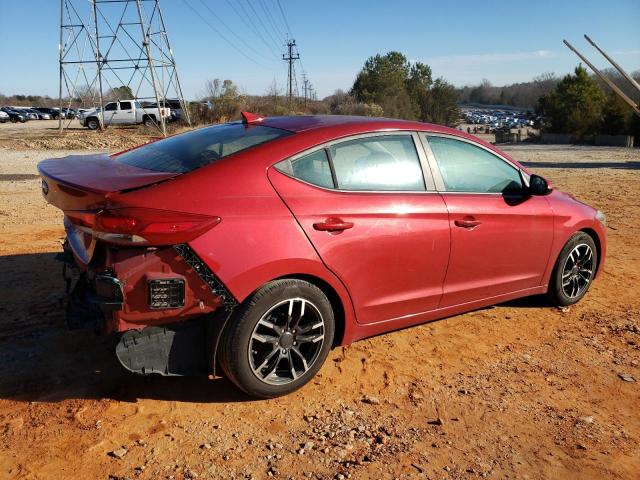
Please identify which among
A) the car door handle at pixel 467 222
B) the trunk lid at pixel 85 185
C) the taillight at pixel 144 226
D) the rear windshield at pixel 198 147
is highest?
the rear windshield at pixel 198 147

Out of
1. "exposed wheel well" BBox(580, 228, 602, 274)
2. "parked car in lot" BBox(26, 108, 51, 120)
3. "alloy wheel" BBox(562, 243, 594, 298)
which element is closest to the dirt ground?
"alloy wheel" BBox(562, 243, 594, 298)

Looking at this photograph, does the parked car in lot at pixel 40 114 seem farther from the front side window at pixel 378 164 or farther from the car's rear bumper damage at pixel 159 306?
the car's rear bumper damage at pixel 159 306

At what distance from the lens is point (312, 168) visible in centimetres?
347

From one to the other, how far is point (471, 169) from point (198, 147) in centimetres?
205

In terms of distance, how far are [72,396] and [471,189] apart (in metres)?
3.06

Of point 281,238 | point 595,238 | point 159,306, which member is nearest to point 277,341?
point 281,238

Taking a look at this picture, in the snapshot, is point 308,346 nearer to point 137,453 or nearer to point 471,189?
point 137,453

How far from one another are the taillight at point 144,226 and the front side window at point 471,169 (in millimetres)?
1944

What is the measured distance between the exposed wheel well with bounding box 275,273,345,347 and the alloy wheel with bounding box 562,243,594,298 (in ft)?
7.83

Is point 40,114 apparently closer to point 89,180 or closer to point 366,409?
point 89,180

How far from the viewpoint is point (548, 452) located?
2.92 metres

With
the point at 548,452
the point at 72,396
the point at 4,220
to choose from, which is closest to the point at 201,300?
the point at 72,396

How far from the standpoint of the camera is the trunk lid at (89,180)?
3031 millimetres

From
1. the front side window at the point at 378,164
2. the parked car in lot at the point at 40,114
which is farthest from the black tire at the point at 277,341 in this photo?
the parked car in lot at the point at 40,114
